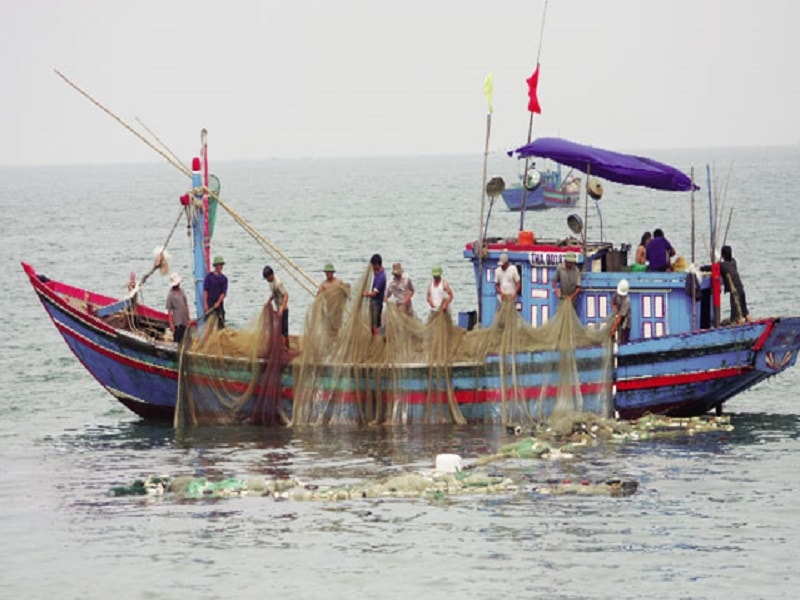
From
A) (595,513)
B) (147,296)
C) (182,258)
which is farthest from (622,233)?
(595,513)

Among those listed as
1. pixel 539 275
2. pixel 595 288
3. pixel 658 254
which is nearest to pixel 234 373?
pixel 539 275

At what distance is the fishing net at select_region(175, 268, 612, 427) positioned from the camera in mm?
26078

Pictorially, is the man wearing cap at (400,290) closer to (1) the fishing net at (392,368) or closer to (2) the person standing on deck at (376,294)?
(2) the person standing on deck at (376,294)

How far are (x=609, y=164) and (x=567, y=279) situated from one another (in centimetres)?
203

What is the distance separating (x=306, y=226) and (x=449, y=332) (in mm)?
73513

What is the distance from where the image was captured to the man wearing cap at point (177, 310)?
2703cm

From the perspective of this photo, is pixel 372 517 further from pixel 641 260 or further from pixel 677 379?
pixel 641 260

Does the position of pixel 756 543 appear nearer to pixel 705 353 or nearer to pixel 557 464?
pixel 557 464

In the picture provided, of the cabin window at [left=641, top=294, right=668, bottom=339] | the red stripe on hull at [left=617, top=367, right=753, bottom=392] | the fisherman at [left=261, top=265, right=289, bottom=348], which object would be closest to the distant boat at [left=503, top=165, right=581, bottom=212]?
the cabin window at [left=641, top=294, right=668, bottom=339]

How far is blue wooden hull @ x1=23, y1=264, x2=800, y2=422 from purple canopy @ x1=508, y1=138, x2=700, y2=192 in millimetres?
2830

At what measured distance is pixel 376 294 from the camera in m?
26.8

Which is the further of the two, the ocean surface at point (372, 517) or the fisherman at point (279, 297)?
the fisherman at point (279, 297)

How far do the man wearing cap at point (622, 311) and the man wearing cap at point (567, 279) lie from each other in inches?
26.1

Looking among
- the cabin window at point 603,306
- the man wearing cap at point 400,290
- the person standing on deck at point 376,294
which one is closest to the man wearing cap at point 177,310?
the person standing on deck at point 376,294
